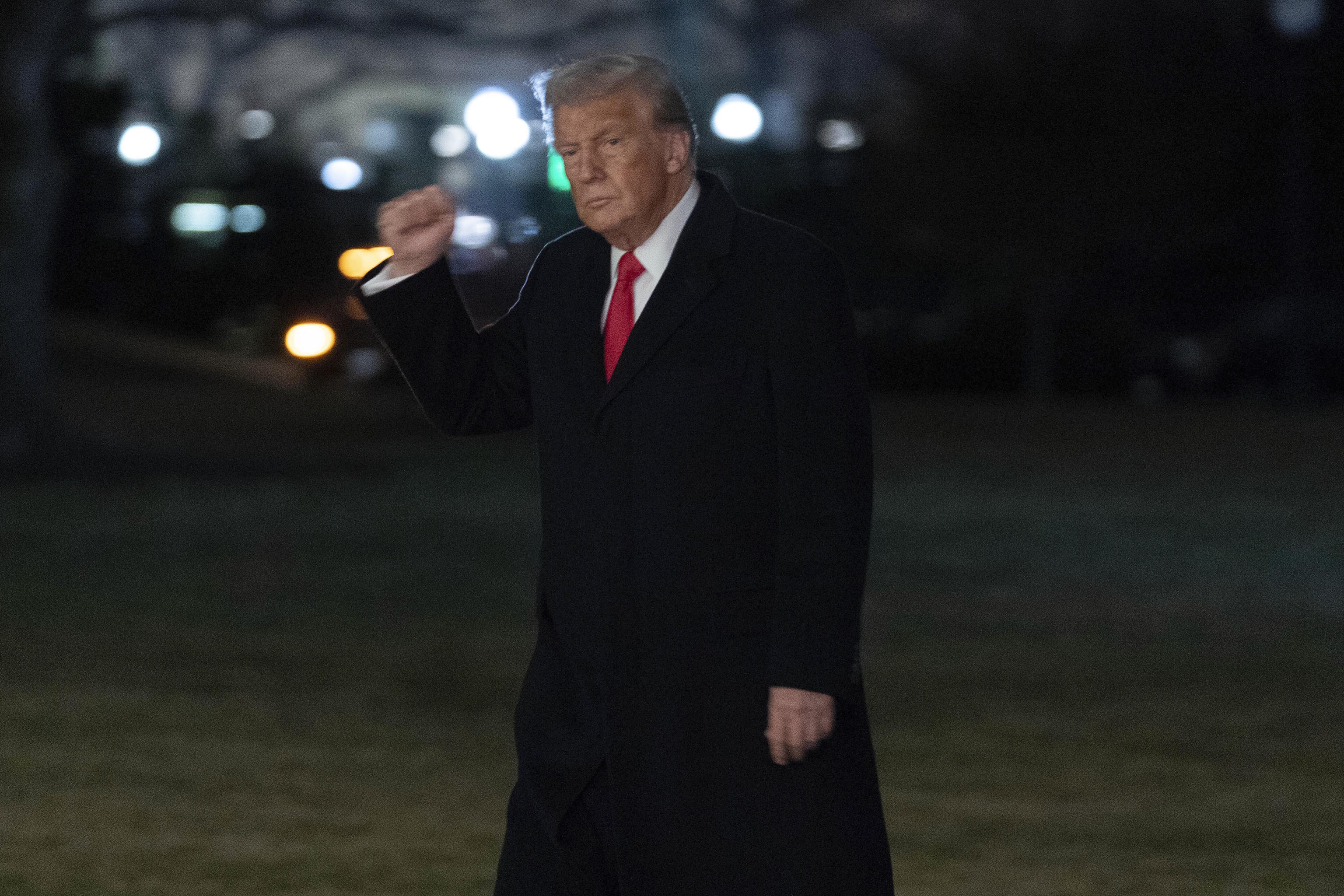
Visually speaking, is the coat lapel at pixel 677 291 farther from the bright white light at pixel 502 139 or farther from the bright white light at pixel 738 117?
the bright white light at pixel 738 117

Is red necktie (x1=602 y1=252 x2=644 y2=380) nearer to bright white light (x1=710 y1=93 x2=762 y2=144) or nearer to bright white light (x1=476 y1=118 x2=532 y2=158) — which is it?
bright white light (x1=476 y1=118 x2=532 y2=158)

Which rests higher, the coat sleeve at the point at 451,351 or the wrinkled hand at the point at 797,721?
the coat sleeve at the point at 451,351

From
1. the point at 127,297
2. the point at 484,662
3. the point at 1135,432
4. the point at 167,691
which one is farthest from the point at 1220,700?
the point at 127,297

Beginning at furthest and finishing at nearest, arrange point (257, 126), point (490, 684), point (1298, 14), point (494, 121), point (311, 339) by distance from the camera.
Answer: point (257, 126)
point (311, 339)
point (1298, 14)
point (494, 121)
point (490, 684)

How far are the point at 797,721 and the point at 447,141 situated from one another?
3573 centimetres

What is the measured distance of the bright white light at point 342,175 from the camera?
4834cm

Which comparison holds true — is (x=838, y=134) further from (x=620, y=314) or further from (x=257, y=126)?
(x=620, y=314)

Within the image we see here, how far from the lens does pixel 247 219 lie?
48.8m

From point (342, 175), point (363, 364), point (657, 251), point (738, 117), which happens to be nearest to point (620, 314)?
point (657, 251)

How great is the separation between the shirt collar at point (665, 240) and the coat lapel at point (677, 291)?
26 millimetres

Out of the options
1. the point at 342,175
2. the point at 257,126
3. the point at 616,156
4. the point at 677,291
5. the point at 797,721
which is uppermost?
the point at 257,126

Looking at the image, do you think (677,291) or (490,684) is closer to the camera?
(677,291)

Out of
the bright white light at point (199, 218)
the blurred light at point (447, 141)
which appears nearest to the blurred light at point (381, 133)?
the bright white light at point (199, 218)

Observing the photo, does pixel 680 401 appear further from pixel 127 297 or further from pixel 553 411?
pixel 127 297
